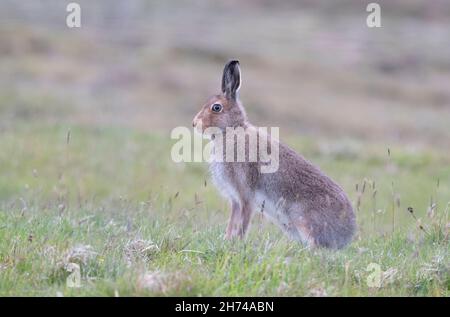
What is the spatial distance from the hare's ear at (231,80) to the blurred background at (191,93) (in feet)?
7.22

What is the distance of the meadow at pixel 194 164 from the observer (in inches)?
293

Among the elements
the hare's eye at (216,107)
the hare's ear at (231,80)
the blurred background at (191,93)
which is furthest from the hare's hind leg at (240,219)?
the blurred background at (191,93)

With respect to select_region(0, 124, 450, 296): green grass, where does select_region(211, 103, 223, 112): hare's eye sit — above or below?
above

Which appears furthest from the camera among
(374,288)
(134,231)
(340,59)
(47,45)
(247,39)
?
(247,39)

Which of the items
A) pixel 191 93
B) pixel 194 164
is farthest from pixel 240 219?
pixel 191 93

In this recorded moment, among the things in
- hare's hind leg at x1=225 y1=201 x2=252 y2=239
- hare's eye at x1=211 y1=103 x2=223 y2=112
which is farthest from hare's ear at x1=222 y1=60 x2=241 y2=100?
hare's hind leg at x1=225 y1=201 x2=252 y2=239

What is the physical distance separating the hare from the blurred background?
1.20m

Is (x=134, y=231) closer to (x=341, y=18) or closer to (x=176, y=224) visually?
(x=176, y=224)

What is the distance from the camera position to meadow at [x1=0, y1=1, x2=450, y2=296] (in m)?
7.43

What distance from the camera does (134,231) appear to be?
9.34 meters

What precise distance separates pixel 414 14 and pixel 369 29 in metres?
14.3

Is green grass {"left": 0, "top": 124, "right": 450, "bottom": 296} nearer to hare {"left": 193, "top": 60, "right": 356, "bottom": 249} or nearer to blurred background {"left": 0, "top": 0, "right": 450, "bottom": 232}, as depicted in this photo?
hare {"left": 193, "top": 60, "right": 356, "bottom": 249}

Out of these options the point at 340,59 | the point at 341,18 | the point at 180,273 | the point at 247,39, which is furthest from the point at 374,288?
the point at 341,18
